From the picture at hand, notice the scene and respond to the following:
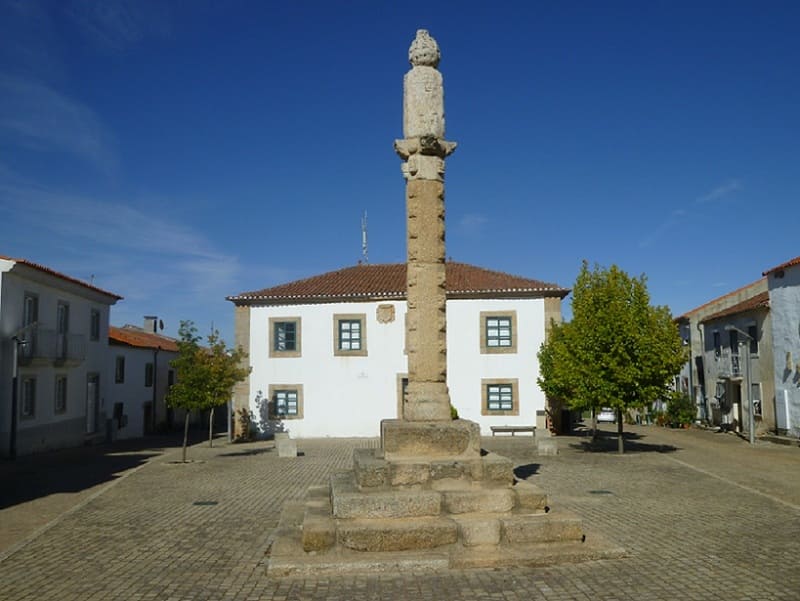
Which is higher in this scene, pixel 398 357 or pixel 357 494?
pixel 398 357

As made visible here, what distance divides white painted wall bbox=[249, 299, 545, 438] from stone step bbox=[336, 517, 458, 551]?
61.5 ft

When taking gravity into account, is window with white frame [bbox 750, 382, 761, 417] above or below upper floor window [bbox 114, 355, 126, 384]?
below

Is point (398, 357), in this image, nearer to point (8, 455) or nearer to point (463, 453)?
point (8, 455)

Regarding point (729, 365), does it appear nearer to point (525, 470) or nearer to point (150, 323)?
point (525, 470)

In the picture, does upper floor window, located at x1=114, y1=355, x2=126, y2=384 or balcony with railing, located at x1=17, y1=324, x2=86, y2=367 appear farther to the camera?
upper floor window, located at x1=114, y1=355, x2=126, y2=384

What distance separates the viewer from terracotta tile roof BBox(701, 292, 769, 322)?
86.5ft

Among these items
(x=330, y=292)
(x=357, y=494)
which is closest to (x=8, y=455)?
(x=330, y=292)

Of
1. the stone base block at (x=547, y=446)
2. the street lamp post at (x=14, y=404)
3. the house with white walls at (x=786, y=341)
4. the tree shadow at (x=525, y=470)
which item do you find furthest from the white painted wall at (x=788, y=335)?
the street lamp post at (x=14, y=404)

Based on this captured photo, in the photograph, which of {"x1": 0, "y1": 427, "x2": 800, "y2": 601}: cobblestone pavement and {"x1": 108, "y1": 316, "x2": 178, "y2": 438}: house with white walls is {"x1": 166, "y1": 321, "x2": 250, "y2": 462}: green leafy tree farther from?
{"x1": 108, "y1": 316, "x2": 178, "y2": 438}: house with white walls

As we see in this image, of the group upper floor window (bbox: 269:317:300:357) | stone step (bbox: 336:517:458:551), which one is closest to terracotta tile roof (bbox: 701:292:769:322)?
upper floor window (bbox: 269:317:300:357)

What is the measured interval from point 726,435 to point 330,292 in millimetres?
17905

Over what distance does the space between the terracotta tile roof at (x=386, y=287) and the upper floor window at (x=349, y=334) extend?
88cm

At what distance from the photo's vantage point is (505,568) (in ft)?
23.6

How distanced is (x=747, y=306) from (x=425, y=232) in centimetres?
2372
